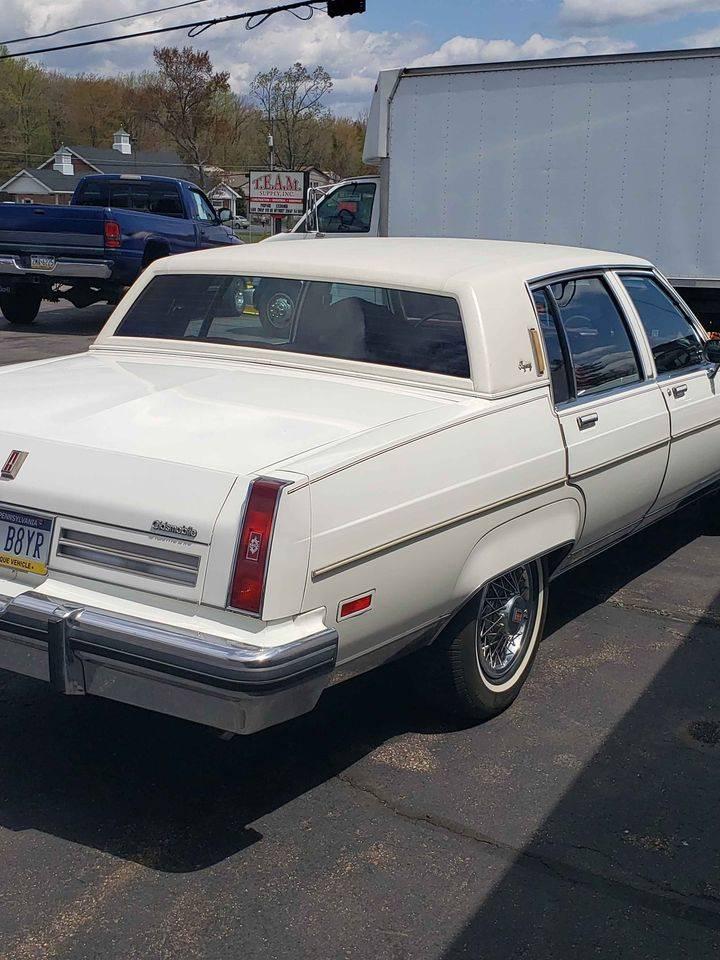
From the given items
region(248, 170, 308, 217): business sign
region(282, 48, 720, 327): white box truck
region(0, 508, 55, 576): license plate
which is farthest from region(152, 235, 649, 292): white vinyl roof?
region(248, 170, 308, 217): business sign

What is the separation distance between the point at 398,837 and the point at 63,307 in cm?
1886

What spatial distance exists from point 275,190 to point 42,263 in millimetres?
17558

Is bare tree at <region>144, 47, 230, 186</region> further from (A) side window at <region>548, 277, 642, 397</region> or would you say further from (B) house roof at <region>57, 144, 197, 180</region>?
(A) side window at <region>548, 277, 642, 397</region>

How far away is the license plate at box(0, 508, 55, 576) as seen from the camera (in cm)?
325

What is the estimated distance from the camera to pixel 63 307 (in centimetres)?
2070

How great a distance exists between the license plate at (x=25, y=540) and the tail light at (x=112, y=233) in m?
12.1

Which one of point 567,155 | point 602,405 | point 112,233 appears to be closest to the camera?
point 602,405

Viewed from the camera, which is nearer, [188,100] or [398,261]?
[398,261]

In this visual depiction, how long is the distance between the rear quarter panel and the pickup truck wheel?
0.63 ft

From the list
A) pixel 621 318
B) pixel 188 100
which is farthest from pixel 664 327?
pixel 188 100

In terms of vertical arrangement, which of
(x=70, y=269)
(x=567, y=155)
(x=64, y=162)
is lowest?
(x=70, y=269)

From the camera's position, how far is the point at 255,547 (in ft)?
9.66

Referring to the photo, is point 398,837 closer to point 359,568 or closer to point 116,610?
point 359,568

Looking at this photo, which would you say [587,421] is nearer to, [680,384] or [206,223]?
[680,384]
